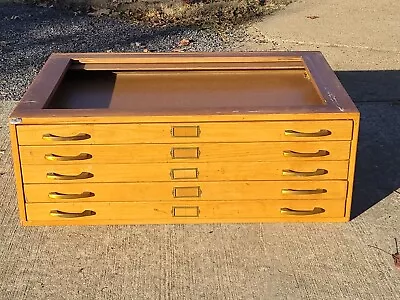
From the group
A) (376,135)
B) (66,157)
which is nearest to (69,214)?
(66,157)

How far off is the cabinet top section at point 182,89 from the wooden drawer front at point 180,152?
14 cm

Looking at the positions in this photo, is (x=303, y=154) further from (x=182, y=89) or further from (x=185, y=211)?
(x=182, y=89)

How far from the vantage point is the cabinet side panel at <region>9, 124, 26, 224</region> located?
9.98ft

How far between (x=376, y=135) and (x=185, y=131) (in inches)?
65.2

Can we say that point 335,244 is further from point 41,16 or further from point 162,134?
point 41,16

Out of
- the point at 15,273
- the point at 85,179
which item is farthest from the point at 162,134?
the point at 15,273

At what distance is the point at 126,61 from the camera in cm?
388

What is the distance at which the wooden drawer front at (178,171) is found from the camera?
10.3ft

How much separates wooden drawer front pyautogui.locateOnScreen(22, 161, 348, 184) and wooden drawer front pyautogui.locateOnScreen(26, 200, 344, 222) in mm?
132

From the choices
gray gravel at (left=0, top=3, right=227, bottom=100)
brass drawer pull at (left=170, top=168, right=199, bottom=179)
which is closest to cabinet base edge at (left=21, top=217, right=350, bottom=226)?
brass drawer pull at (left=170, top=168, right=199, bottom=179)

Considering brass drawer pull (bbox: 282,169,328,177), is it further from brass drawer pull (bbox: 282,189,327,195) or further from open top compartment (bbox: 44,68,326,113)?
open top compartment (bbox: 44,68,326,113)

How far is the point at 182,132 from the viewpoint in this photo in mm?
3062

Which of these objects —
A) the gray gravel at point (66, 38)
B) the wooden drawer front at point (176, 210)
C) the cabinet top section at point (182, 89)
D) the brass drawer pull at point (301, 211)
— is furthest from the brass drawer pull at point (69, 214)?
the gray gravel at point (66, 38)

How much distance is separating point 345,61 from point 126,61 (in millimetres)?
2512
